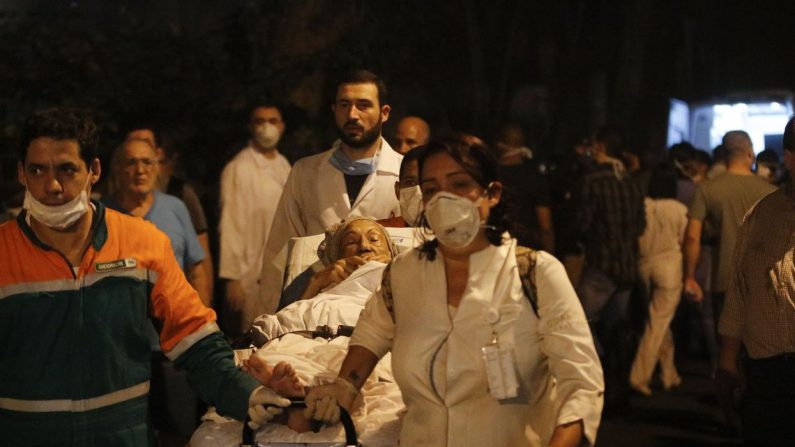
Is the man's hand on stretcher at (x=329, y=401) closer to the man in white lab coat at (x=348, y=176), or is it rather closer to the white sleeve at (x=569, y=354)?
the white sleeve at (x=569, y=354)

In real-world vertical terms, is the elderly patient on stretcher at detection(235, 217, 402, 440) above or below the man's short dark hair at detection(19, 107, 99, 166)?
below

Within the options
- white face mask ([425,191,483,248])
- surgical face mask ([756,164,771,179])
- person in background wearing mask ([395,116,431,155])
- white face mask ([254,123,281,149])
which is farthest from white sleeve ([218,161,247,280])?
white face mask ([425,191,483,248])

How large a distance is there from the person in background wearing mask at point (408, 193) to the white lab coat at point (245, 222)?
10.9 feet

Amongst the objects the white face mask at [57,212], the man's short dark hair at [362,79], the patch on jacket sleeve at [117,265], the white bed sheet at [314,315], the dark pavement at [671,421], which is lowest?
the dark pavement at [671,421]

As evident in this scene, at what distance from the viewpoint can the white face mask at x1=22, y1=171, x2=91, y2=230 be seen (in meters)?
4.92

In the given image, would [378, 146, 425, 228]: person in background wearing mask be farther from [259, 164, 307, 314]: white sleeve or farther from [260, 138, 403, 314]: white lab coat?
[259, 164, 307, 314]: white sleeve

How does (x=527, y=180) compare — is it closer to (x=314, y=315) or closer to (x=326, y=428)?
(x=314, y=315)

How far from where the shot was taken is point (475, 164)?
4953 millimetres

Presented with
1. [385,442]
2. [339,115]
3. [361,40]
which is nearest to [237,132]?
[361,40]

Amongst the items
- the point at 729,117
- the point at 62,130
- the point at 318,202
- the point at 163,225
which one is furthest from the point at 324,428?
the point at 729,117

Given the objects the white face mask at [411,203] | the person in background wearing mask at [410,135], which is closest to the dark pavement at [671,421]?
the person in background wearing mask at [410,135]

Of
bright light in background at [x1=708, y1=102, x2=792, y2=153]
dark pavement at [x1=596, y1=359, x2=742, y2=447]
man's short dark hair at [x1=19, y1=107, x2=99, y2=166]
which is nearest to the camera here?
man's short dark hair at [x1=19, y1=107, x2=99, y2=166]

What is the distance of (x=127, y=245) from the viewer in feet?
16.6

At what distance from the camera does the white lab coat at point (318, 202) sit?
8.43 metres
